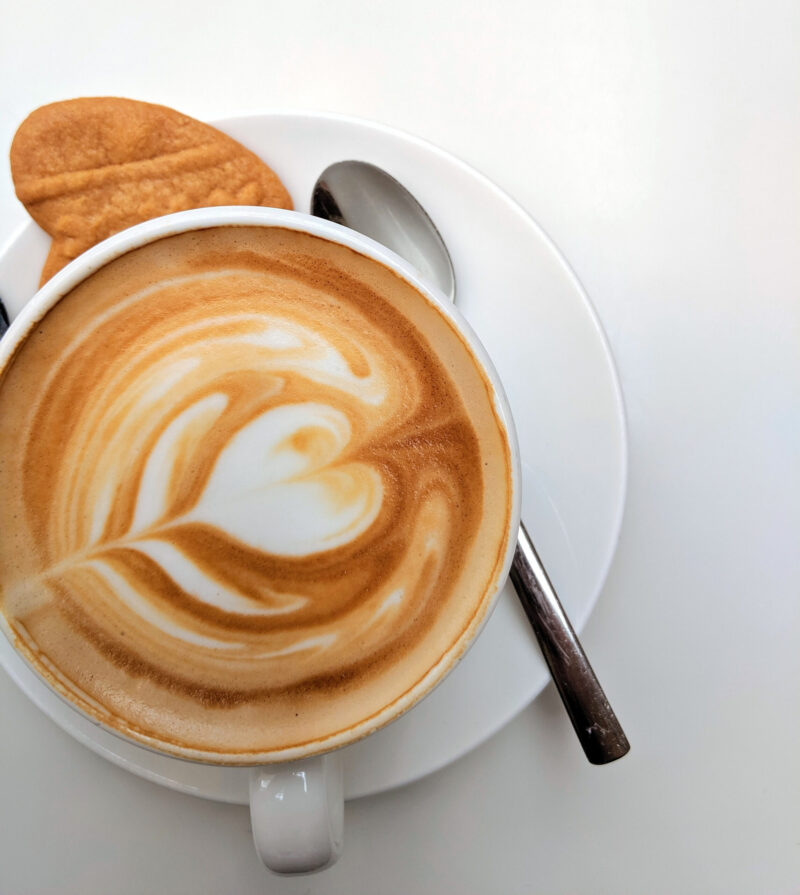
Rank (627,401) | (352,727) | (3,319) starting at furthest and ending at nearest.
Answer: (627,401) < (3,319) < (352,727)

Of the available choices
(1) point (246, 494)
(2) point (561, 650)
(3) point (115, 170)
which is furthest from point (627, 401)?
(3) point (115, 170)

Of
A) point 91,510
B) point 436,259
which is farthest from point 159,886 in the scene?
point 436,259

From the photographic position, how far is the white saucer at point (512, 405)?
824mm

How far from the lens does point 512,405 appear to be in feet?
2.77

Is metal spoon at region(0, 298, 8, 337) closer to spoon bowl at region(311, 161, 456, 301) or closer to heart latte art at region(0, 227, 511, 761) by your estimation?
heart latte art at region(0, 227, 511, 761)

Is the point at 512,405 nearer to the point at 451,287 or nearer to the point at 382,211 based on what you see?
the point at 451,287

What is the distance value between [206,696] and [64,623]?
15cm

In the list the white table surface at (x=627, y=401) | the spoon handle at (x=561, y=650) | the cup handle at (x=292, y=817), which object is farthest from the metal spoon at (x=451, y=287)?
the cup handle at (x=292, y=817)

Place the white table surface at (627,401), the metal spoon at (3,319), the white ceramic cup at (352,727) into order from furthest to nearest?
the white table surface at (627,401) → the metal spoon at (3,319) → the white ceramic cup at (352,727)

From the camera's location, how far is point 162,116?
2.74 ft

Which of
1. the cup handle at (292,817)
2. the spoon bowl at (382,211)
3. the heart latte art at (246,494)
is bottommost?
the cup handle at (292,817)

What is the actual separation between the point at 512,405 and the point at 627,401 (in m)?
0.21

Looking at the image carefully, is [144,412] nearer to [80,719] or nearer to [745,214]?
[80,719]

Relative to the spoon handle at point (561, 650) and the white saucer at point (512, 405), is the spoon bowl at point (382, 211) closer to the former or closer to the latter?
the white saucer at point (512, 405)
